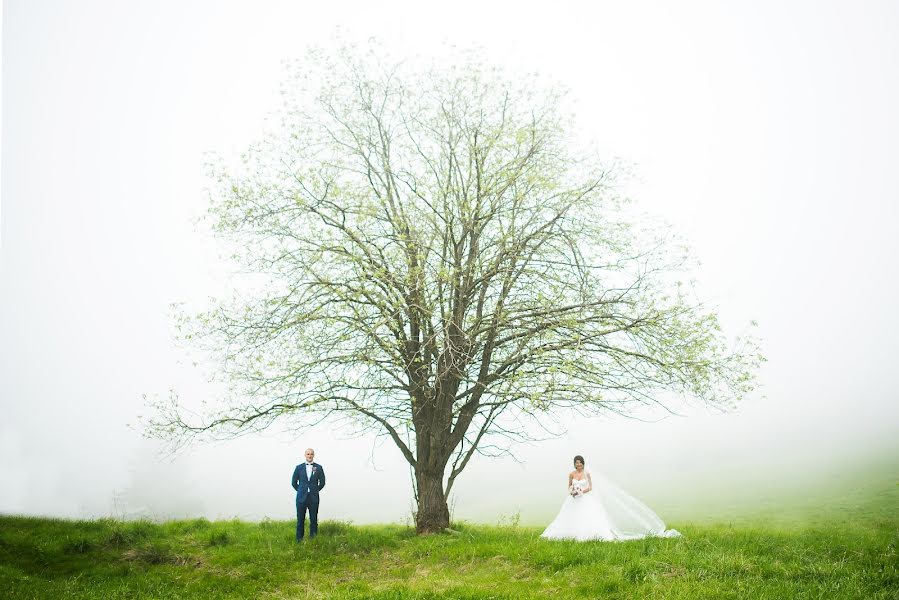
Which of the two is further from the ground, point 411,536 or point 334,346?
point 334,346

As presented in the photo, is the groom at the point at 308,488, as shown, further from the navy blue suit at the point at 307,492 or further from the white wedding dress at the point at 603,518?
the white wedding dress at the point at 603,518

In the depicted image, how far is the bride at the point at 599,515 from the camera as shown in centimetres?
1410

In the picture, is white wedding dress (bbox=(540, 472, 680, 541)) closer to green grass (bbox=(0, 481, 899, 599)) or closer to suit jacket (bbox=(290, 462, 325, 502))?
green grass (bbox=(0, 481, 899, 599))

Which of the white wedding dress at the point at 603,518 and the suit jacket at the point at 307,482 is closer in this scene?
the white wedding dress at the point at 603,518

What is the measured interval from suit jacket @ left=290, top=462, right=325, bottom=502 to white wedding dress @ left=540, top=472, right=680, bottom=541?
594 cm

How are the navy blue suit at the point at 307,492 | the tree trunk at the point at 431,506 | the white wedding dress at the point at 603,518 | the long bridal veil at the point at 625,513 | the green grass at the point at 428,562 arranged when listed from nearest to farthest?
the green grass at the point at 428,562 → the white wedding dress at the point at 603,518 → the long bridal veil at the point at 625,513 → the navy blue suit at the point at 307,492 → the tree trunk at the point at 431,506

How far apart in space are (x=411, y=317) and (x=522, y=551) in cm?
652

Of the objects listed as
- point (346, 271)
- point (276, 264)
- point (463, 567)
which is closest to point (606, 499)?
point (463, 567)

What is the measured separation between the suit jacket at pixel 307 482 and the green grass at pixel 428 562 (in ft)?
3.89

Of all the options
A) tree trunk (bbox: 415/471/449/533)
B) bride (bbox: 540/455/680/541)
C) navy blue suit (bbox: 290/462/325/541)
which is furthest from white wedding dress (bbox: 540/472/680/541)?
navy blue suit (bbox: 290/462/325/541)

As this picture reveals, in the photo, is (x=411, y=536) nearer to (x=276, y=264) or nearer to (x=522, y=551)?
(x=522, y=551)

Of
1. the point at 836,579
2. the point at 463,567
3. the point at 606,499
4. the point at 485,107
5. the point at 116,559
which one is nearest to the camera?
the point at 836,579


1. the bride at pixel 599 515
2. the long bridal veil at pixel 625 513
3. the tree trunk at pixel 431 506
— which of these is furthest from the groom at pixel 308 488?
the long bridal veil at pixel 625 513

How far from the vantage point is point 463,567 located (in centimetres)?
1173
